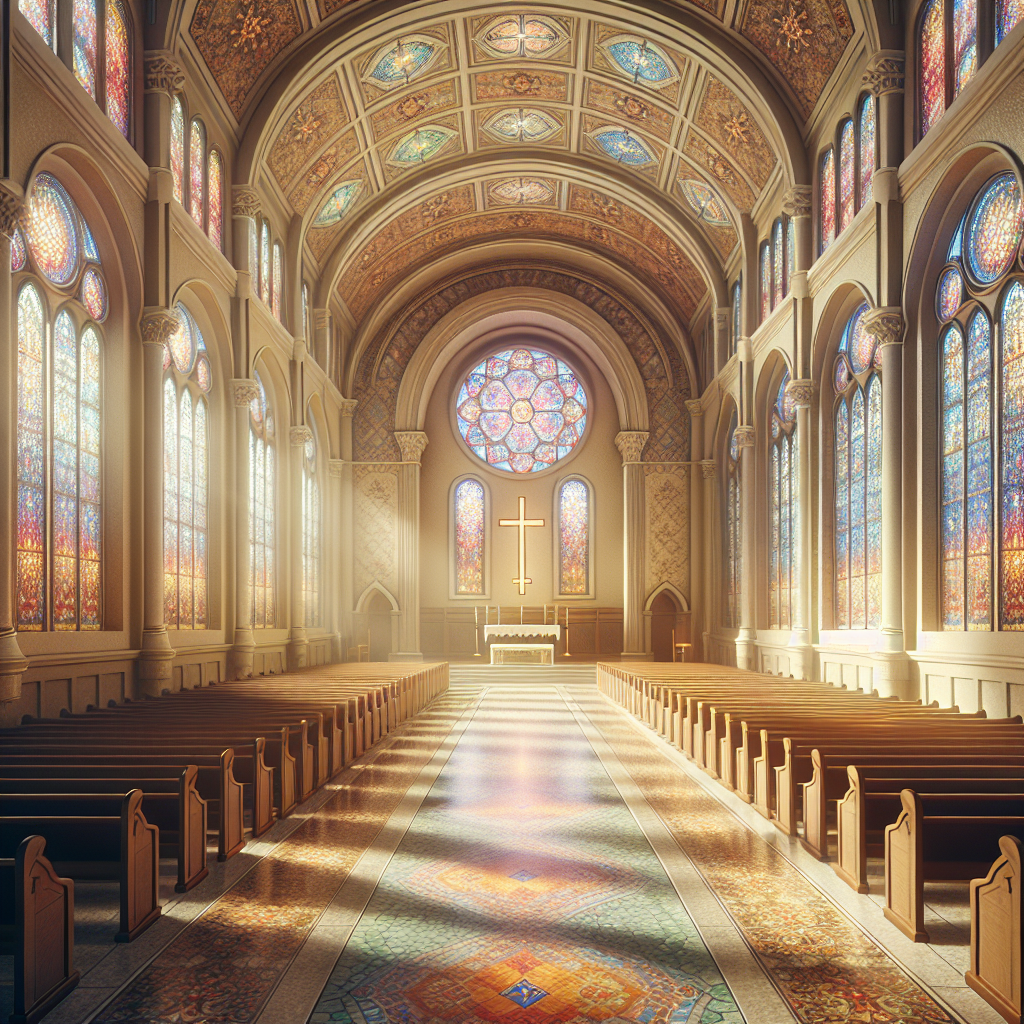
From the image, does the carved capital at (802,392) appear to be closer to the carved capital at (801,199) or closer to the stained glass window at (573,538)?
the carved capital at (801,199)

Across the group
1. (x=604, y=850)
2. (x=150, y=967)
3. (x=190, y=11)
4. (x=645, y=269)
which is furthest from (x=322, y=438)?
(x=150, y=967)

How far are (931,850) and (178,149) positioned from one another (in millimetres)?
13825

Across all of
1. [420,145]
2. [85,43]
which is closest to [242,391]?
[85,43]

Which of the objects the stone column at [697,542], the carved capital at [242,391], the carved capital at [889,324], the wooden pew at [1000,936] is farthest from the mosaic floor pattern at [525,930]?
the stone column at [697,542]

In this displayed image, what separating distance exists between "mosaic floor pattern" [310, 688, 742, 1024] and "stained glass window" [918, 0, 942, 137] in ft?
31.6

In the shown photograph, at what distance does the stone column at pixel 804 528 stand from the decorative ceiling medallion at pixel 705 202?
701 cm

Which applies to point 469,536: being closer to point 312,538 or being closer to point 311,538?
point 312,538

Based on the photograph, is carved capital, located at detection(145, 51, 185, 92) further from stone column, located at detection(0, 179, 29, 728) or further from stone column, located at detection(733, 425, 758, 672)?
stone column, located at detection(733, 425, 758, 672)

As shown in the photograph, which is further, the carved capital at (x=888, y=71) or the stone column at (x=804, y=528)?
the stone column at (x=804, y=528)

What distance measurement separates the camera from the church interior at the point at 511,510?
16.8ft

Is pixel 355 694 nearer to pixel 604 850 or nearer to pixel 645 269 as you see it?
pixel 604 850

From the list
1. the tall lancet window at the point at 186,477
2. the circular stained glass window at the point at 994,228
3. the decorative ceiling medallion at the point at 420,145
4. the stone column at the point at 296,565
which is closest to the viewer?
the circular stained glass window at the point at 994,228

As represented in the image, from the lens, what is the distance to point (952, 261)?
12.0 metres

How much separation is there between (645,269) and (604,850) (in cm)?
2284
